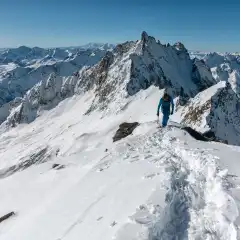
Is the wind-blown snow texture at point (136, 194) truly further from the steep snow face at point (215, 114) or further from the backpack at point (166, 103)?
the steep snow face at point (215, 114)

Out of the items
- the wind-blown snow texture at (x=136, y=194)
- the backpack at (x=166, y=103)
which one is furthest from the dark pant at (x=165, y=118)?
the wind-blown snow texture at (x=136, y=194)

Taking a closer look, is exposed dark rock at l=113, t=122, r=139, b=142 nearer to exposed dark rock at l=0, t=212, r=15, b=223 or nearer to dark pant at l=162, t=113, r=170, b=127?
dark pant at l=162, t=113, r=170, b=127

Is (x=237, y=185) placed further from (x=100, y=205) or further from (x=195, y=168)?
(x=100, y=205)

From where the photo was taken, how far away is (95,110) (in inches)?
6801

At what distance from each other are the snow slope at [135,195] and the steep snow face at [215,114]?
49.5 meters

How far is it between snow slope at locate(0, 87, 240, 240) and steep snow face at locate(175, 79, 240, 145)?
49462 mm

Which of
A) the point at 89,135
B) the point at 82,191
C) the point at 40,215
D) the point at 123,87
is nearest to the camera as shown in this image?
the point at 40,215

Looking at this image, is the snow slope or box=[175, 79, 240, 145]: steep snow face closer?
the snow slope

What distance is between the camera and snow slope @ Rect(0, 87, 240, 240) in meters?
12.8

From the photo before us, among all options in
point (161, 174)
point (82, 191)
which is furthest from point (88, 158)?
point (161, 174)

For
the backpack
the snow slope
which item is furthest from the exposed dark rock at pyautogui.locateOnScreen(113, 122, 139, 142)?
the snow slope

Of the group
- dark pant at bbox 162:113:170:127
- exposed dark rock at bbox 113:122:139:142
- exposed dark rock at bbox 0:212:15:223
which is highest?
dark pant at bbox 162:113:170:127

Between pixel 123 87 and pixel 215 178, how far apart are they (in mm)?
154140

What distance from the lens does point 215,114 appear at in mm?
85062
